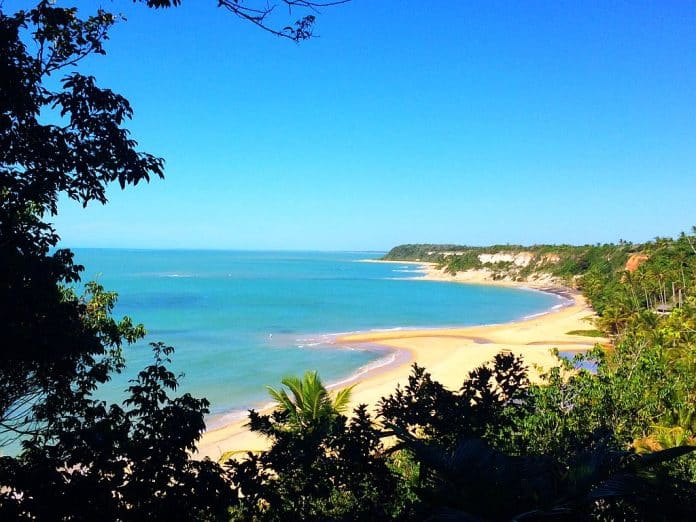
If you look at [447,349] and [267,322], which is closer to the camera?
[447,349]

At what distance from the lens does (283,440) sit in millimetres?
4406

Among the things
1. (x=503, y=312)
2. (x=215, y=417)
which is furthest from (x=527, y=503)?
(x=503, y=312)

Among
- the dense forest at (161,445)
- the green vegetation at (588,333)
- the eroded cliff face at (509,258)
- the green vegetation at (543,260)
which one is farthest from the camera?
the eroded cliff face at (509,258)

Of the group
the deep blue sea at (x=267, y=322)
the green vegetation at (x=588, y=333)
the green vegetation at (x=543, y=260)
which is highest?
the green vegetation at (x=543, y=260)

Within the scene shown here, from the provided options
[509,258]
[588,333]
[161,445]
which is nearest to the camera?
Answer: [161,445]

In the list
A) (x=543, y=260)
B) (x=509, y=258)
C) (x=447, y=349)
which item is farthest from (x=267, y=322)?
(x=509, y=258)

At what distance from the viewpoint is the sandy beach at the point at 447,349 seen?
18.0 metres

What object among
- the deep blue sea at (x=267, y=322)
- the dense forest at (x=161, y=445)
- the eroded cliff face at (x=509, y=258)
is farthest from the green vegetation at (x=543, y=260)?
the dense forest at (x=161, y=445)

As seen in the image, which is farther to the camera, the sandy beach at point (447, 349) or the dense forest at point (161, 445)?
the sandy beach at point (447, 349)

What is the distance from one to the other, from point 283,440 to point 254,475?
0.41 meters

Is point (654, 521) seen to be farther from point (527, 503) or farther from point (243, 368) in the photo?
point (243, 368)

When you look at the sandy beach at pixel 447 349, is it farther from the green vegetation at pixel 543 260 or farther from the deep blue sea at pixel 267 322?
the green vegetation at pixel 543 260

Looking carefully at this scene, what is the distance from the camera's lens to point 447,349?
35.1 m

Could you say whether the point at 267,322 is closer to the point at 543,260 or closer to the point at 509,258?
the point at 543,260
